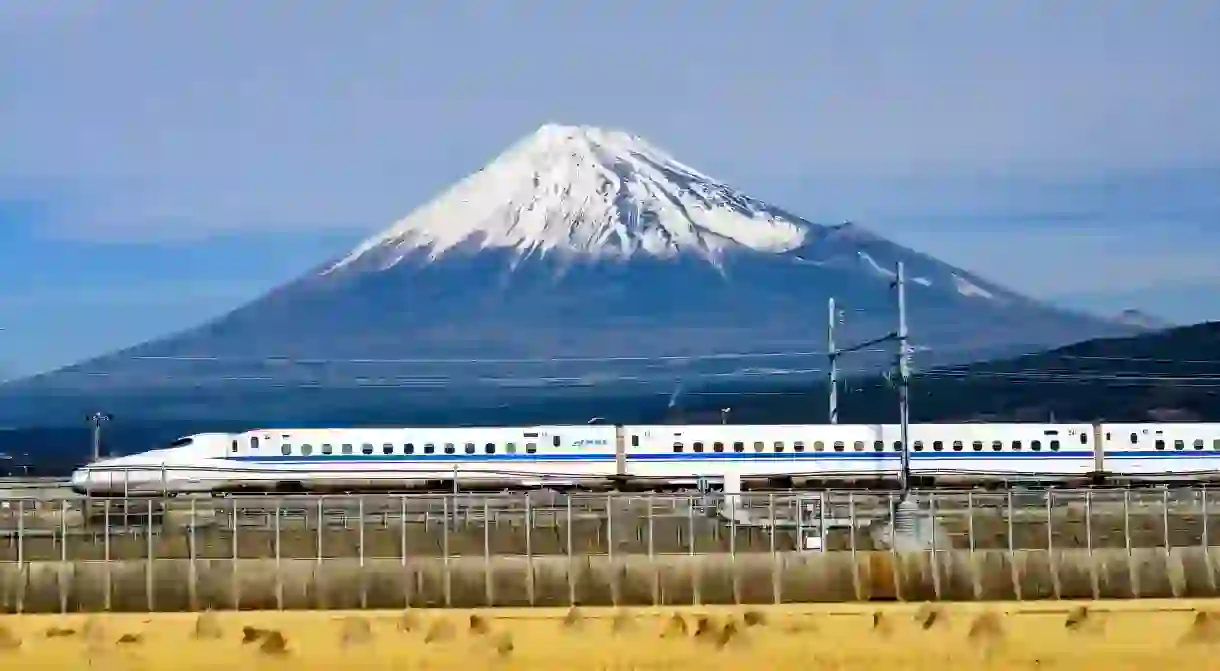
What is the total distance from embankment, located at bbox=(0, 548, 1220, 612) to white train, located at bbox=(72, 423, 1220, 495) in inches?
1243

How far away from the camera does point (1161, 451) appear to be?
261 feet

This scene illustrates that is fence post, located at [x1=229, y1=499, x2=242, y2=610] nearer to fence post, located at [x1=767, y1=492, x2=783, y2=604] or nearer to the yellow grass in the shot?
the yellow grass

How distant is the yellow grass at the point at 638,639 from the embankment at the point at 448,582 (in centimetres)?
61

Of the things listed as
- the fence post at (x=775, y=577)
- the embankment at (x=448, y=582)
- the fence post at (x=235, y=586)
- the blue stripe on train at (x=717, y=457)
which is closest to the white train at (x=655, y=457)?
the blue stripe on train at (x=717, y=457)

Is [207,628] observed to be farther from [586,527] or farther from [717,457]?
[717,457]

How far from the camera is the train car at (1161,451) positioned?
258ft

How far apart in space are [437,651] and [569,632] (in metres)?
2.90

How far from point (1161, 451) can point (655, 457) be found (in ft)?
69.3

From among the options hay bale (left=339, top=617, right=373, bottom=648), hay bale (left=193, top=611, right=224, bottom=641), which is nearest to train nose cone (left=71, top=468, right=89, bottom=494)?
hay bale (left=193, top=611, right=224, bottom=641)

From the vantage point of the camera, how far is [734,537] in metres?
38.5

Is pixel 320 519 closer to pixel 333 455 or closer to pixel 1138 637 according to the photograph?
pixel 1138 637

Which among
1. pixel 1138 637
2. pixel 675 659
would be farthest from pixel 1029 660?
pixel 675 659

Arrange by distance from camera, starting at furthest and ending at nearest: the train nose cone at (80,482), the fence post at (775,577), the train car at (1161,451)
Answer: the train car at (1161,451), the train nose cone at (80,482), the fence post at (775,577)

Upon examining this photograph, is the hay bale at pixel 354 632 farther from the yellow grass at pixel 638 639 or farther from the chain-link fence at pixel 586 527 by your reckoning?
the chain-link fence at pixel 586 527
